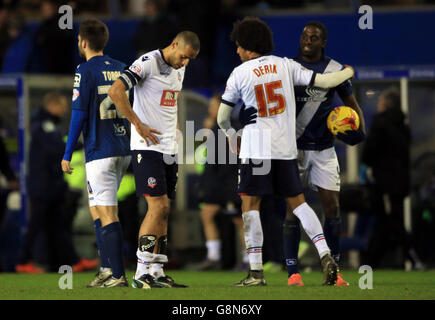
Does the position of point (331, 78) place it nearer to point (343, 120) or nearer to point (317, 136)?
point (343, 120)

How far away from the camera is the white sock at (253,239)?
7.31 meters

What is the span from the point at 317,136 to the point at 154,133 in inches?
56.4

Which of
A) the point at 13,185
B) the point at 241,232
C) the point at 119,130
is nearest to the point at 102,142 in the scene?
the point at 119,130

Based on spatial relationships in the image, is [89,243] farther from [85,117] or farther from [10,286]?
[85,117]

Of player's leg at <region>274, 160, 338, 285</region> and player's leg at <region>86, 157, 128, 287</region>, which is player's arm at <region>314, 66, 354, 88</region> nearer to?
player's leg at <region>274, 160, 338, 285</region>

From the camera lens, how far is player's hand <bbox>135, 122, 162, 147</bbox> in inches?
276

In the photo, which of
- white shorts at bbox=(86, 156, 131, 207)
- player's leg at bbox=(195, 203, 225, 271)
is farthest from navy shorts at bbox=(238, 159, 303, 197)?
player's leg at bbox=(195, 203, 225, 271)

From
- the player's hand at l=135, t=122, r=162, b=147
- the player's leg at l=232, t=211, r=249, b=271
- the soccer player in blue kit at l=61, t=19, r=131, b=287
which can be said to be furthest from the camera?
the player's leg at l=232, t=211, r=249, b=271

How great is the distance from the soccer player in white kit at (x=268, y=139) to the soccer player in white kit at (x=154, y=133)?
1.40 ft

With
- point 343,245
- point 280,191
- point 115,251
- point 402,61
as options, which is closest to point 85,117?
point 115,251

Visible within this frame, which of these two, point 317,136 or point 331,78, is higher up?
point 331,78

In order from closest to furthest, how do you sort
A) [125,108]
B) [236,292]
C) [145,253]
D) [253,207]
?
1. [236,292]
2. [125,108]
3. [145,253]
4. [253,207]

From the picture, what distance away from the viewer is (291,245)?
301 inches

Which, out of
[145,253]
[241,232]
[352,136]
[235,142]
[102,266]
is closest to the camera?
[145,253]
